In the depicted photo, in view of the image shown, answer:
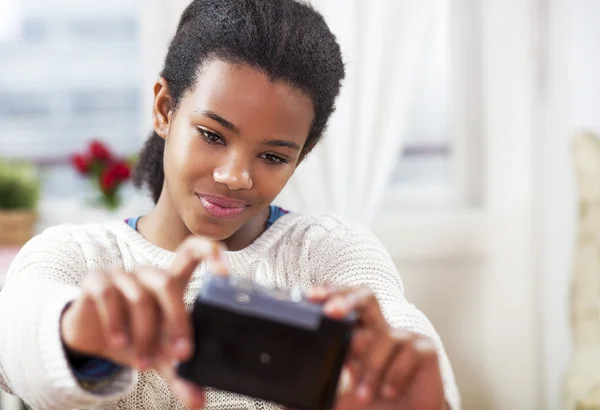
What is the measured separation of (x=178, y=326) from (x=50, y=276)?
0.36 meters

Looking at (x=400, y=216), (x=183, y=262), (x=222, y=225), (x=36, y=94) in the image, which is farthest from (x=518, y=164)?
(x=183, y=262)

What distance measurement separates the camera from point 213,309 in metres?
0.58

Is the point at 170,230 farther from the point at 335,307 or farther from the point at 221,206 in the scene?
the point at 335,307

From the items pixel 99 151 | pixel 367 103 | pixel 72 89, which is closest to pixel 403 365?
pixel 367 103

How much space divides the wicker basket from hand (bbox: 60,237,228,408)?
1446 millimetres

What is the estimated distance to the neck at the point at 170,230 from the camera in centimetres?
111

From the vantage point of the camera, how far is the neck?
43.9 inches

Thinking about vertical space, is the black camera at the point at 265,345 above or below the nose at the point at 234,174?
below

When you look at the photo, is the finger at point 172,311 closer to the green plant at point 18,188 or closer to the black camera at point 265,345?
the black camera at point 265,345

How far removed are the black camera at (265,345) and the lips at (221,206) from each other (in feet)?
1.26

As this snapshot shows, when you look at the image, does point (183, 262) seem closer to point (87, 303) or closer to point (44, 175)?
point (87, 303)

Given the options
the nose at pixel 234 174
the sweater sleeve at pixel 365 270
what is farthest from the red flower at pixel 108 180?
the nose at pixel 234 174

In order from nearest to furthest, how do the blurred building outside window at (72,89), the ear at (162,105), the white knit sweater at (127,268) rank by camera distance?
the white knit sweater at (127,268) < the ear at (162,105) < the blurred building outside window at (72,89)

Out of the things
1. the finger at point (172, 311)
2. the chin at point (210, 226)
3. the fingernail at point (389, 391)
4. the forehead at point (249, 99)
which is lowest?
the fingernail at point (389, 391)
